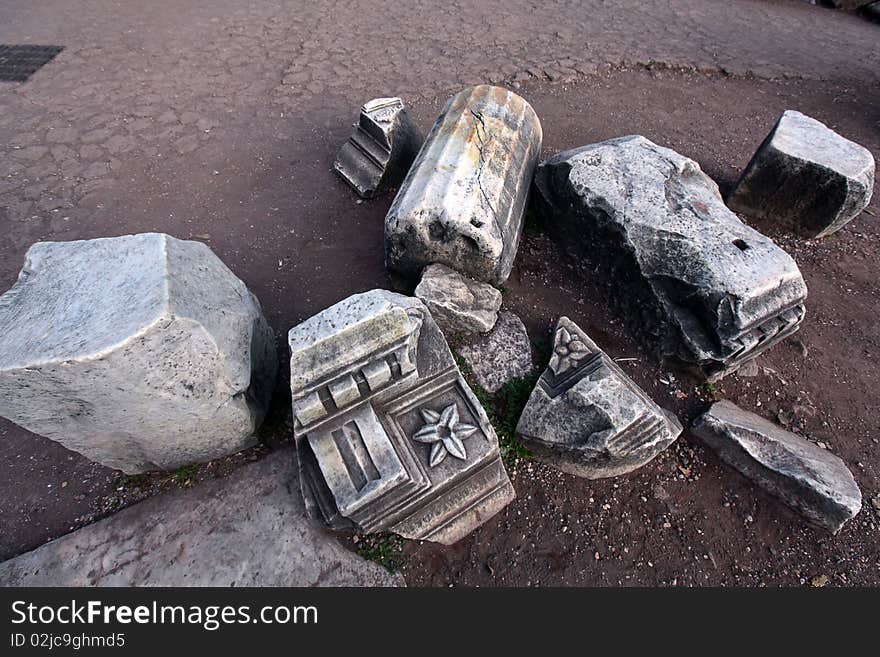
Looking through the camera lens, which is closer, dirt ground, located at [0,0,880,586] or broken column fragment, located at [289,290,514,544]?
broken column fragment, located at [289,290,514,544]

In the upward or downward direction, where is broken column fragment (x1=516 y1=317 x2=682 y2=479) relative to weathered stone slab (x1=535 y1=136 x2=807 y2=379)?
downward

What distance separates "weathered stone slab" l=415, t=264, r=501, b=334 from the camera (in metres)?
3.17

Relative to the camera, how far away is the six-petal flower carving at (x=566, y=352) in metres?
3.04

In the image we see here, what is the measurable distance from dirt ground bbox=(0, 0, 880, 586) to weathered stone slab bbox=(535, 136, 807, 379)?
0.87 feet

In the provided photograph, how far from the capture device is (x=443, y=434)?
259 centimetres

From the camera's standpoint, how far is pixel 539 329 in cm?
358

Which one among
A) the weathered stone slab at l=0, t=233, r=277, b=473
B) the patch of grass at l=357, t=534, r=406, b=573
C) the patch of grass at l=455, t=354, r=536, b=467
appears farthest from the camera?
the patch of grass at l=455, t=354, r=536, b=467

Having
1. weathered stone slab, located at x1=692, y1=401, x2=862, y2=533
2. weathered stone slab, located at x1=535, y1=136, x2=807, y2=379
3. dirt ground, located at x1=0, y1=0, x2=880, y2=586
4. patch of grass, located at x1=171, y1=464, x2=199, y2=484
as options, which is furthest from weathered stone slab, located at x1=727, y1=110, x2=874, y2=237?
patch of grass, located at x1=171, y1=464, x2=199, y2=484

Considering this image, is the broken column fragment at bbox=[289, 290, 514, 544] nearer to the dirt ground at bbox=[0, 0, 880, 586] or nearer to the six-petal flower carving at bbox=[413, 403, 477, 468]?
the six-petal flower carving at bbox=[413, 403, 477, 468]

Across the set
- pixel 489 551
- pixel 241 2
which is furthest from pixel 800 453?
pixel 241 2

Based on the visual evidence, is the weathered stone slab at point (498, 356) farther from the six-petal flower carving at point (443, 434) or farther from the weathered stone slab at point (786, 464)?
the weathered stone slab at point (786, 464)

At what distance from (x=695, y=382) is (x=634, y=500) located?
951mm

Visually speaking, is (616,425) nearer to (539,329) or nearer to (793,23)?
(539,329)

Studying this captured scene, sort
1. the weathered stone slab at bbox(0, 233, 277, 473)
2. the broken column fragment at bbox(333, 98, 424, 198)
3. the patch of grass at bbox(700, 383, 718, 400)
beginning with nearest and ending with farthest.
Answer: the weathered stone slab at bbox(0, 233, 277, 473) < the patch of grass at bbox(700, 383, 718, 400) < the broken column fragment at bbox(333, 98, 424, 198)
